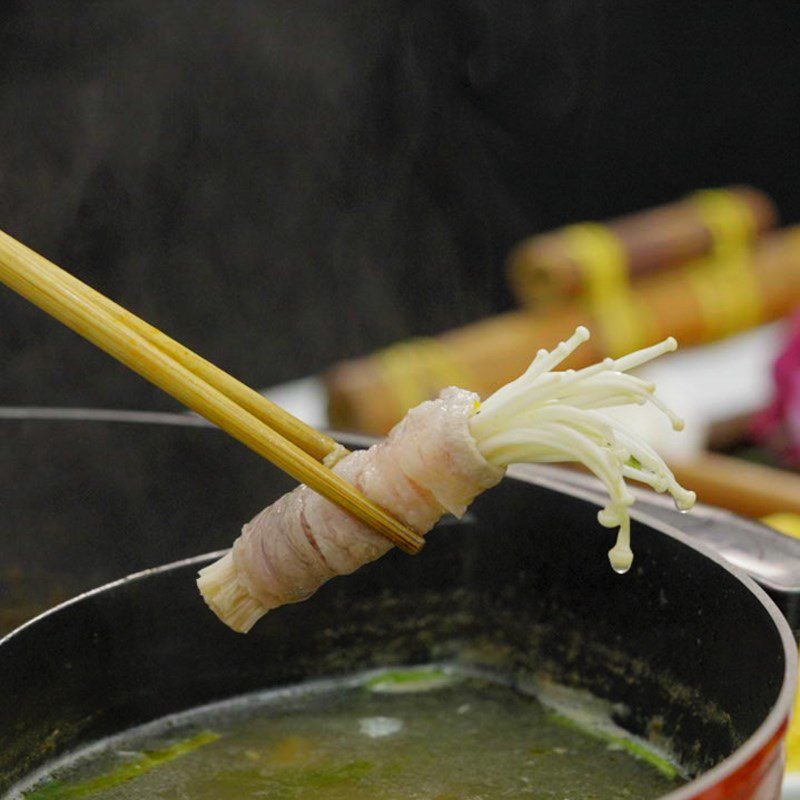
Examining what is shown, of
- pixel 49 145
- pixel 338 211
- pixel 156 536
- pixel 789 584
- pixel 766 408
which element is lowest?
pixel 766 408

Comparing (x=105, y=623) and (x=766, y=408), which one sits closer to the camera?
(x=105, y=623)

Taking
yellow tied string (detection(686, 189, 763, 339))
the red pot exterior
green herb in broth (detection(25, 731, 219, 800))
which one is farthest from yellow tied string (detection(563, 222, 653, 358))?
the red pot exterior

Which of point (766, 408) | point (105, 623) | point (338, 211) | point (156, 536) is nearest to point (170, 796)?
point (105, 623)

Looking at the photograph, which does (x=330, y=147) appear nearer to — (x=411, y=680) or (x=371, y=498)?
(x=411, y=680)

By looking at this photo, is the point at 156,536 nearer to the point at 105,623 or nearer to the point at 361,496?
A: the point at 105,623

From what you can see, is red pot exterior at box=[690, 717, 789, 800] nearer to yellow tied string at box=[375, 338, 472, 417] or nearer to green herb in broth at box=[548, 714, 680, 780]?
green herb in broth at box=[548, 714, 680, 780]

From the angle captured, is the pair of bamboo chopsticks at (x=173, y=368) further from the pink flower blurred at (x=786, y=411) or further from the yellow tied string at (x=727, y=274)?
the yellow tied string at (x=727, y=274)
